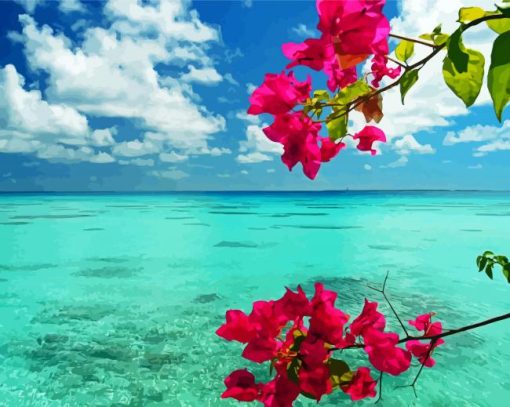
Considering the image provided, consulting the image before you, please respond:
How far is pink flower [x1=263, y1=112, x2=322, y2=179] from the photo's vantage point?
0.54 meters

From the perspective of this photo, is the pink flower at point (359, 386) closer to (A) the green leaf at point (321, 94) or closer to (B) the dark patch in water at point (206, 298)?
(A) the green leaf at point (321, 94)

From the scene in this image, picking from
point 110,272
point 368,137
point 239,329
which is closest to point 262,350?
point 239,329

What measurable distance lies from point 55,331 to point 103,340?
0.76 m

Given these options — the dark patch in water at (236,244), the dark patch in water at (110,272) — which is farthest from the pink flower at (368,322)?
the dark patch in water at (236,244)

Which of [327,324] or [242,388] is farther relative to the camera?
[242,388]

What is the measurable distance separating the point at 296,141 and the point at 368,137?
25 centimetres

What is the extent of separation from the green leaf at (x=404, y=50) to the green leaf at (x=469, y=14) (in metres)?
0.14

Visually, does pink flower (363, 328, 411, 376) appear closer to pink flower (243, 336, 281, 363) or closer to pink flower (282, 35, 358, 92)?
pink flower (243, 336, 281, 363)

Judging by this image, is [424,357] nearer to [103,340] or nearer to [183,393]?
[183,393]

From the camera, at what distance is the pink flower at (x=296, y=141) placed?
539 millimetres

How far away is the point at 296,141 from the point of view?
54 centimetres

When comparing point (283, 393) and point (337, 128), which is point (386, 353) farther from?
point (337, 128)

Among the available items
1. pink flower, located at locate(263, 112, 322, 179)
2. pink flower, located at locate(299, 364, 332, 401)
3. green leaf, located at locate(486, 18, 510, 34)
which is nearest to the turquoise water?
pink flower, located at locate(299, 364, 332, 401)

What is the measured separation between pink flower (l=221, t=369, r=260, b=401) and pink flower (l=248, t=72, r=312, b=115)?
0.38 metres
